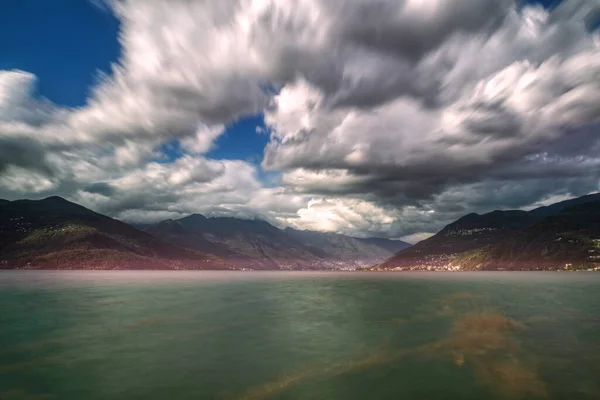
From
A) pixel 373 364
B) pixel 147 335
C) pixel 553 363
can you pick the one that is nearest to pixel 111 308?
pixel 147 335

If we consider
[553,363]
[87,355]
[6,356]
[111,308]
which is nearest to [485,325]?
[553,363]

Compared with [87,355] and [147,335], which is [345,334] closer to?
[147,335]

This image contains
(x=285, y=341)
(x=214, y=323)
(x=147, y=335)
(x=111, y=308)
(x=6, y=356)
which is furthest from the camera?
(x=111, y=308)

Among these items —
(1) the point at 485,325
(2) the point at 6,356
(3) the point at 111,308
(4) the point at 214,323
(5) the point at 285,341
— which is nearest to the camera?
(2) the point at 6,356

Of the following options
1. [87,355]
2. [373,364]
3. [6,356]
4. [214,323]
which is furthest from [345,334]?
[6,356]

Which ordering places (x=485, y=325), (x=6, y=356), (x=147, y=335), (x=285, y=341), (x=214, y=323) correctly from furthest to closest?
1. (x=214, y=323)
2. (x=485, y=325)
3. (x=147, y=335)
4. (x=285, y=341)
5. (x=6, y=356)

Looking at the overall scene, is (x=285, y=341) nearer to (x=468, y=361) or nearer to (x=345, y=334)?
(x=345, y=334)

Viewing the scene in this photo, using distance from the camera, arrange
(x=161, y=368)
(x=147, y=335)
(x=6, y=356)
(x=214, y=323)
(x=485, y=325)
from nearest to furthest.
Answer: (x=161, y=368) → (x=6, y=356) → (x=147, y=335) → (x=485, y=325) → (x=214, y=323)

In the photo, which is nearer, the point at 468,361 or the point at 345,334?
the point at 468,361

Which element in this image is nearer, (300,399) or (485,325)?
(300,399)
